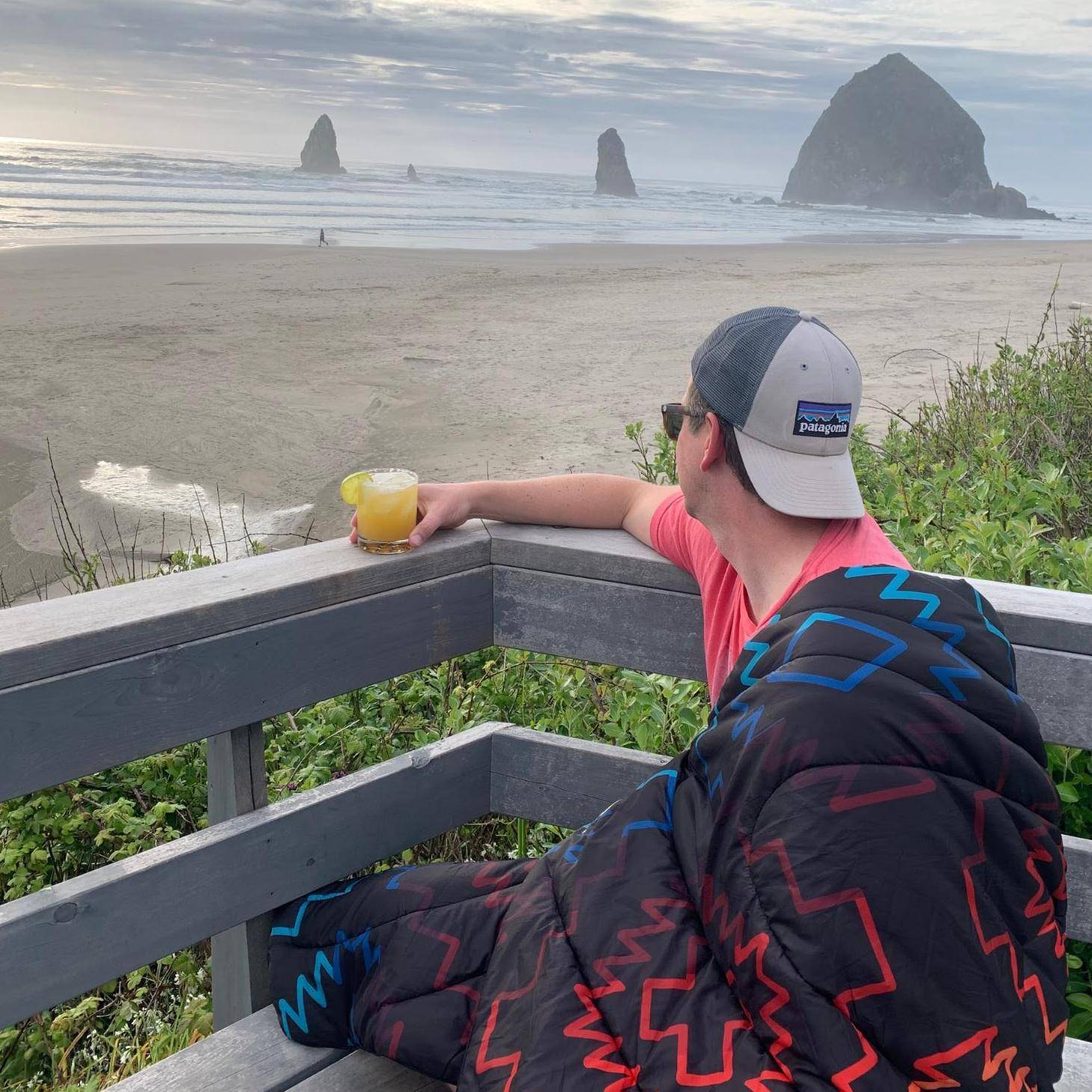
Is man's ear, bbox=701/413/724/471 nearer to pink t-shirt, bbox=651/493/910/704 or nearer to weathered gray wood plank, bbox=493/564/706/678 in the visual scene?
pink t-shirt, bbox=651/493/910/704

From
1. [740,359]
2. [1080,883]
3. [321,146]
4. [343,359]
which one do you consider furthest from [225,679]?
[321,146]

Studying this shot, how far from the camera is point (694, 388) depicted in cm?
181

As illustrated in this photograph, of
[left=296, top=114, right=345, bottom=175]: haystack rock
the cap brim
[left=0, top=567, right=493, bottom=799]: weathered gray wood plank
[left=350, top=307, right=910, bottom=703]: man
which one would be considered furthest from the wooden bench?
[left=296, top=114, right=345, bottom=175]: haystack rock

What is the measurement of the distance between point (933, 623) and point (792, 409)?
45cm

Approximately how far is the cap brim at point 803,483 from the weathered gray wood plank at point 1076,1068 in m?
0.87

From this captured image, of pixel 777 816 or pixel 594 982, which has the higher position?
pixel 777 816

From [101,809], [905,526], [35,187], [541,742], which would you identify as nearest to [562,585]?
[541,742]

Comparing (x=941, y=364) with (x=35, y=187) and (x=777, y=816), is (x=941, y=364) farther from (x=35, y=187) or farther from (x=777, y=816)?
(x=35, y=187)

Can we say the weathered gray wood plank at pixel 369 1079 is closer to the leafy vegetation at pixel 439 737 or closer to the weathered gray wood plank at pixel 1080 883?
the leafy vegetation at pixel 439 737

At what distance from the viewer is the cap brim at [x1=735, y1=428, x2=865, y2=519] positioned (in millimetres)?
1671

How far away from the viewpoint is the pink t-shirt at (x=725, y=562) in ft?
5.49

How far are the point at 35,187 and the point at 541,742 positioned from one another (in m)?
34.6

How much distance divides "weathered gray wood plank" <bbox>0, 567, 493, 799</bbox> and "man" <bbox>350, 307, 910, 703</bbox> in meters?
0.16

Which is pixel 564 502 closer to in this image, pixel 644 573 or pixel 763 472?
pixel 644 573
